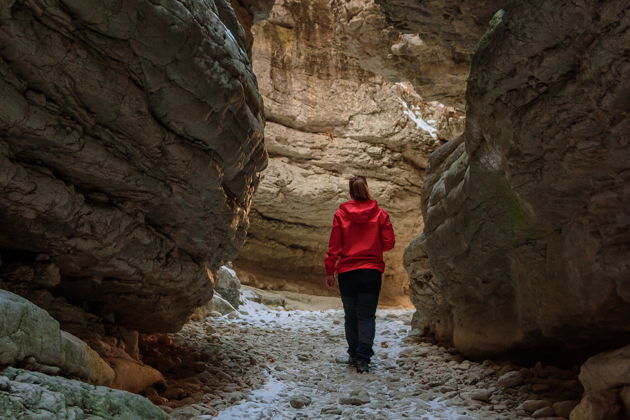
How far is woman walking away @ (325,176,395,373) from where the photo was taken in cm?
574

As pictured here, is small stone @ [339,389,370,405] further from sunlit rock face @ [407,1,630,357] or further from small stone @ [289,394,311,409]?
sunlit rock face @ [407,1,630,357]

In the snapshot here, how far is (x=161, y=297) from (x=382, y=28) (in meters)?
7.34

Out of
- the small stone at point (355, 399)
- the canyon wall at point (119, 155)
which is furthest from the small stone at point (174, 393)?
the small stone at point (355, 399)

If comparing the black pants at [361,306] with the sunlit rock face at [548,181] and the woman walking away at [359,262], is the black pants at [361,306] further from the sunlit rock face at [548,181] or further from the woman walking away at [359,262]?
the sunlit rock face at [548,181]

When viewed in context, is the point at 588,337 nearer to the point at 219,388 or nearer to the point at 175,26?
the point at 219,388

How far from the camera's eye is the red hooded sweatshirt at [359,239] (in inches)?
231

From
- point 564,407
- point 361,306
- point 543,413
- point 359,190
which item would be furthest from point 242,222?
point 564,407

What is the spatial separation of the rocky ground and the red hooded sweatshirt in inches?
47.3

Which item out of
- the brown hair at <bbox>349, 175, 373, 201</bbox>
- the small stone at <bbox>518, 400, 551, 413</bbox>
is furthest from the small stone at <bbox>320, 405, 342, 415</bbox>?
the brown hair at <bbox>349, 175, 373, 201</bbox>

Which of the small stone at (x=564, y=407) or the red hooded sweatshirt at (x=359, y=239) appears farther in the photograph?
the red hooded sweatshirt at (x=359, y=239)

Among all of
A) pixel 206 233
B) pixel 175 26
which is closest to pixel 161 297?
pixel 206 233

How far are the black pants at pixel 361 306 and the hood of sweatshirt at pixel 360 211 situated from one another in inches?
26.3

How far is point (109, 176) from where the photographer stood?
3762mm

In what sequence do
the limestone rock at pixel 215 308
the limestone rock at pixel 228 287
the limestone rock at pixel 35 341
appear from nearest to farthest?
the limestone rock at pixel 35 341 < the limestone rock at pixel 215 308 < the limestone rock at pixel 228 287
